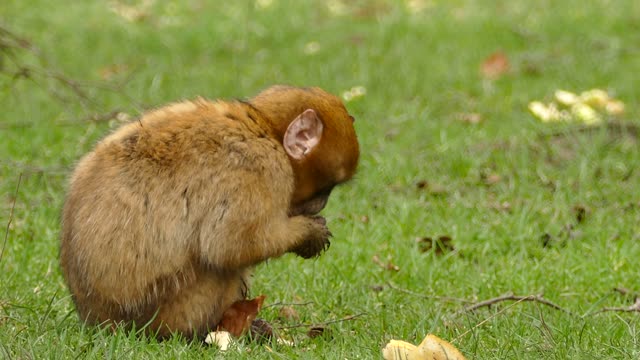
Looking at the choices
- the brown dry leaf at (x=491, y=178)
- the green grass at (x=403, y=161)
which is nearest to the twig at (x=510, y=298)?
the green grass at (x=403, y=161)

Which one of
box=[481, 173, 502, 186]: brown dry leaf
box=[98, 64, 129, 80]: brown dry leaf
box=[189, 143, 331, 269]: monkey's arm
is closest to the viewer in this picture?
box=[189, 143, 331, 269]: monkey's arm

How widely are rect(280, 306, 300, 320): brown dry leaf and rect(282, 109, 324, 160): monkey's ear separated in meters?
0.84

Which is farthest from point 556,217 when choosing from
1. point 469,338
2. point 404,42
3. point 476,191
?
point 404,42

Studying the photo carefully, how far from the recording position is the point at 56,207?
22.9ft

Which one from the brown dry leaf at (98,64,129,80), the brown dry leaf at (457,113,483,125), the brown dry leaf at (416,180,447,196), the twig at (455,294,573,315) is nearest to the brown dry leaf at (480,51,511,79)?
the brown dry leaf at (457,113,483,125)

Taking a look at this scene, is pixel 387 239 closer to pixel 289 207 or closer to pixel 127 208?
pixel 289 207

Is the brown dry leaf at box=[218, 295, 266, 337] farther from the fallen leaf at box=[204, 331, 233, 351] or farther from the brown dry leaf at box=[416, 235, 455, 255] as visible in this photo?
the brown dry leaf at box=[416, 235, 455, 255]

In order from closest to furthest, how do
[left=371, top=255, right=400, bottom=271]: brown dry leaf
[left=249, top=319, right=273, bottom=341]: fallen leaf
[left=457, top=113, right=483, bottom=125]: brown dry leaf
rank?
1. [left=249, top=319, right=273, bottom=341]: fallen leaf
2. [left=371, top=255, right=400, bottom=271]: brown dry leaf
3. [left=457, top=113, right=483, bottom=125]: brown dry leaf

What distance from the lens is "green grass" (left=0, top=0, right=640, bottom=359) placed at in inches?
198

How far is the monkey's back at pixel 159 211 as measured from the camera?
4477 mm

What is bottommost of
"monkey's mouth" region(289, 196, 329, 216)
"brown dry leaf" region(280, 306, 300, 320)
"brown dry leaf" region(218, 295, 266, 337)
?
"brown dry leaf" region(280, 306, 300, 320)

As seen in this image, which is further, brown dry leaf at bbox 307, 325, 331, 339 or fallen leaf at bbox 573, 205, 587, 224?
fallen leaf at bbox 573, 205, 587, 224

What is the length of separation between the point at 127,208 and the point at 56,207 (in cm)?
262

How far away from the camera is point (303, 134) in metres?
4.75
